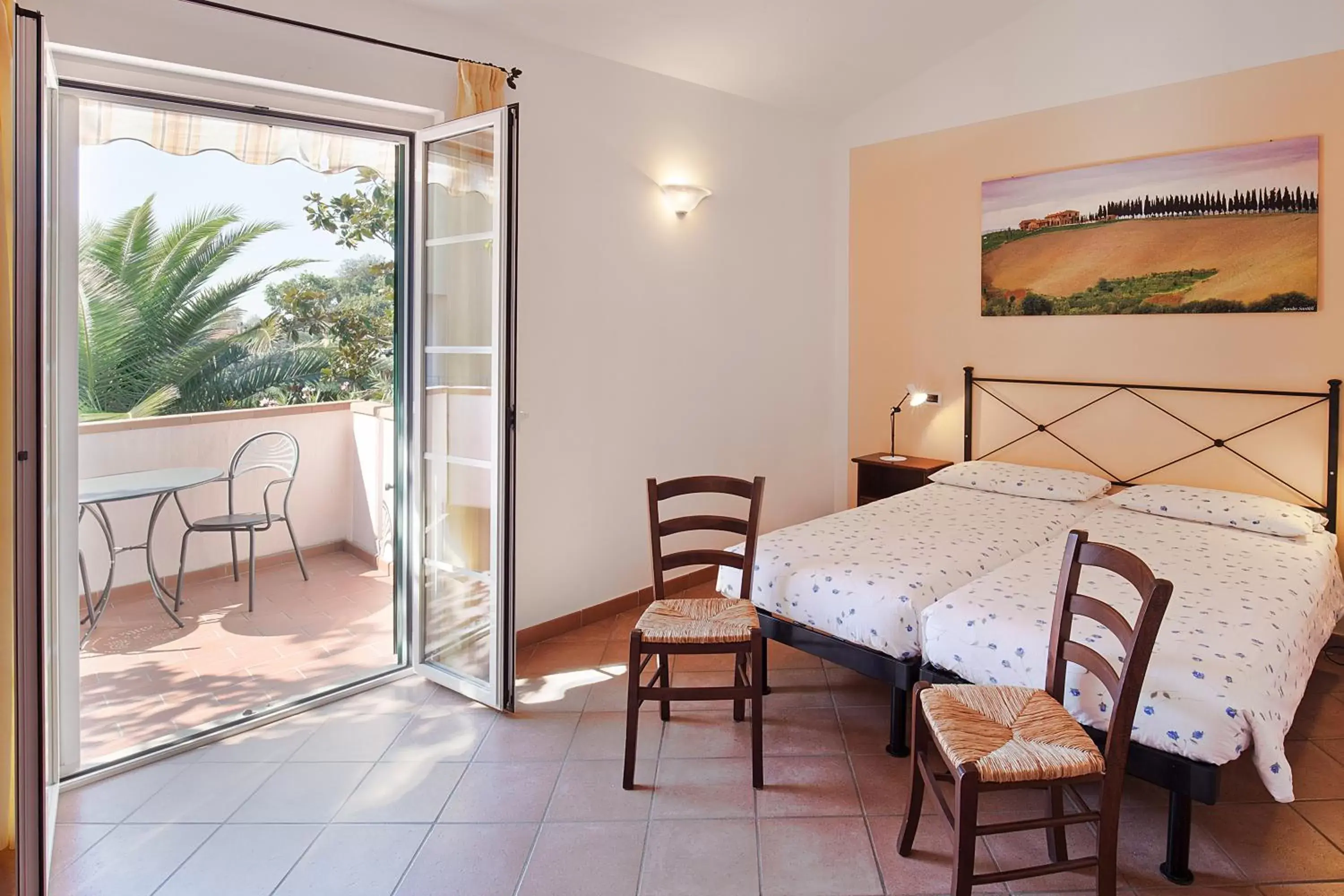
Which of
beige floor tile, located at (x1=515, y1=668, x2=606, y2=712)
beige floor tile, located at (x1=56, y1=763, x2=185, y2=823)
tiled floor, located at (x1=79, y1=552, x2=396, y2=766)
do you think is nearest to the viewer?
beige floor tile, located at (x1=56, y1=763, x2=185, y2=823)

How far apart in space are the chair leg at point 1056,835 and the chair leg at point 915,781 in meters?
0.33

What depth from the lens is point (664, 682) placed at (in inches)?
116

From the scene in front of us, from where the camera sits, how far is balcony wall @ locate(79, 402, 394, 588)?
3865 millimetres

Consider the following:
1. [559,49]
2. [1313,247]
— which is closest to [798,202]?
[559,49]

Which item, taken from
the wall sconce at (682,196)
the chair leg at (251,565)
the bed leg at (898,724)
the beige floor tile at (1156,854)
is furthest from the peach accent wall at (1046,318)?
the chair leg at (251,565)

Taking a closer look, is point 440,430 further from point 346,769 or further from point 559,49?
point 559,49

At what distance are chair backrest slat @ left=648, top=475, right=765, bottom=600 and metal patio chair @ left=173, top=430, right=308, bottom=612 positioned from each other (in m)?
2.18

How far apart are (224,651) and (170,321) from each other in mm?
1539

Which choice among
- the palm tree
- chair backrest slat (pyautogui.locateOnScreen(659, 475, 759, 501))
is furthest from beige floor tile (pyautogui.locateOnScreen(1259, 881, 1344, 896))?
the palm tree

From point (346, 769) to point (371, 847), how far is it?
480 mm

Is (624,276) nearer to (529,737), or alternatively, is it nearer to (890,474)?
(890,474)

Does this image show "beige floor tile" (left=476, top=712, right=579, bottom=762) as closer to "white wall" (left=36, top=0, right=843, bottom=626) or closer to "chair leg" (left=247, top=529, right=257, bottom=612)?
"white wall" (left=36, top=0, right=843, bottom=626)

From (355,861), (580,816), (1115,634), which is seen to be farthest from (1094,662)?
(355,861)

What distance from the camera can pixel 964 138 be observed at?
15.4 ft
